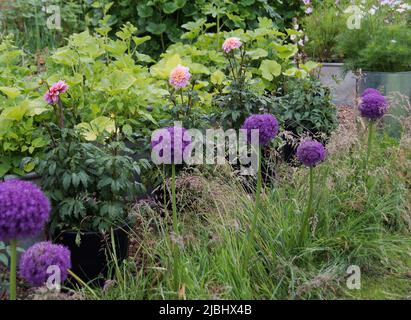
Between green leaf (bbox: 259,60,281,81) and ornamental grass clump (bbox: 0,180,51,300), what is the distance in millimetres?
2881

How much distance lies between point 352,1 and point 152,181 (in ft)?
13.9

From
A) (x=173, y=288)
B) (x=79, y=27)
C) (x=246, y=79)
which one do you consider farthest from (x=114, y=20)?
(x=173, y=288)

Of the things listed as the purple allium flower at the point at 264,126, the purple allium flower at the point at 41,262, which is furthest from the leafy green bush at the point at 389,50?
the purple allium flower at the point at 41,262

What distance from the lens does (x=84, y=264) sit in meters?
2.59

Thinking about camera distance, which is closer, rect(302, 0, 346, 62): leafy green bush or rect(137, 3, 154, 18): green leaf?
rect(137, 3, 154, 18): green leaf

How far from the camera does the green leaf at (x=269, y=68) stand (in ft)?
14.0

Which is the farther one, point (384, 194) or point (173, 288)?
point (384, 194)

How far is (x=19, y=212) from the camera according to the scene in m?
1.59

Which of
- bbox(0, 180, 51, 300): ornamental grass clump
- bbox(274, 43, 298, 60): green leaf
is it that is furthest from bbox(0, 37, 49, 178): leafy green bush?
bbox(274, 43, 298, 60): green leaf

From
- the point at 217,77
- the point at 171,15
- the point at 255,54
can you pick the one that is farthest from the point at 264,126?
the point at 171,15

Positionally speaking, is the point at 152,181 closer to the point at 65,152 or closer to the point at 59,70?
the point at 65,152

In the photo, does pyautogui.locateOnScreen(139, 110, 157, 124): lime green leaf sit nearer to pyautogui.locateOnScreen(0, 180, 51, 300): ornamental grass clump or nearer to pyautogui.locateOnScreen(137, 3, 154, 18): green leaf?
pyautogui.locateOnScreen(0, 180, 51, 300): ornamental grass clump

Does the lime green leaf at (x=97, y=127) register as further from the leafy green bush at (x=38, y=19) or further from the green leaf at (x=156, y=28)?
the leafy green bush at (x=38, y=19)

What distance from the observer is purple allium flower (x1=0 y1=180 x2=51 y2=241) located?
5.18ft
